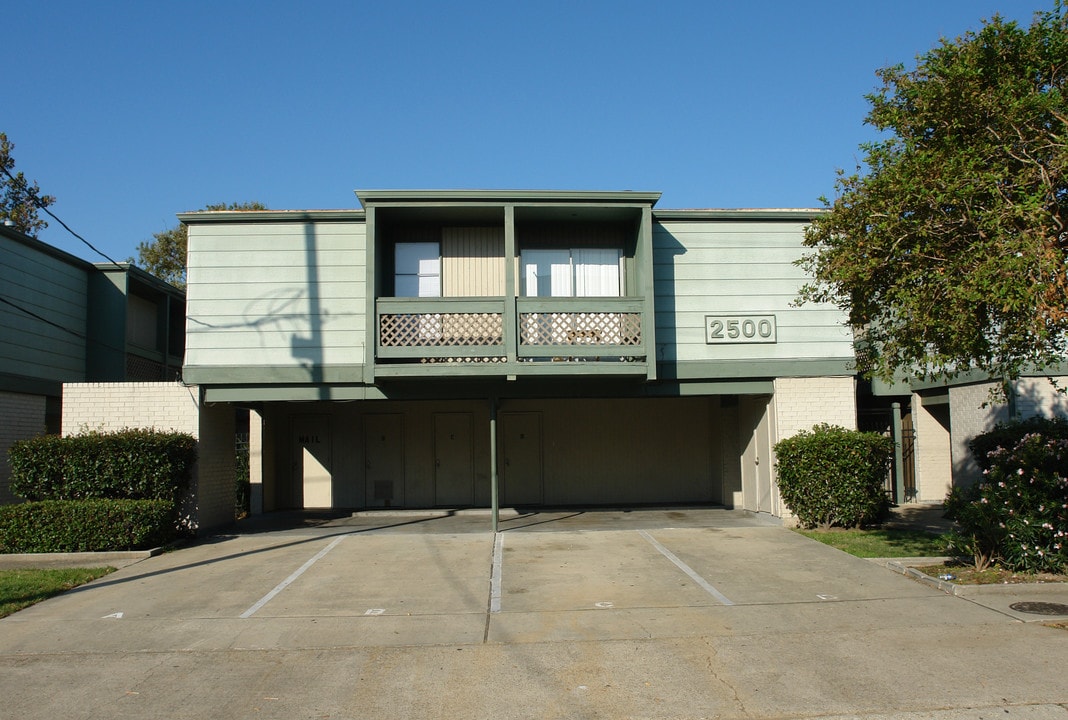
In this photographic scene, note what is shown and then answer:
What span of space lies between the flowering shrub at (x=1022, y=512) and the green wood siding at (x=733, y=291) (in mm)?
4871

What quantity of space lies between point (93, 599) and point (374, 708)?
17.6 ft

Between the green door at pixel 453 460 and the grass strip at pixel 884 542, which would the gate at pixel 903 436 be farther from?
the green door at pixel 453 460

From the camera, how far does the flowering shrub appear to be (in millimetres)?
9117

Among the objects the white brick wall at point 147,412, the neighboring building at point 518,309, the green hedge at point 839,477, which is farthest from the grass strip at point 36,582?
the green hedge at point 839,477

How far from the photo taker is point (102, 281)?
18.4m

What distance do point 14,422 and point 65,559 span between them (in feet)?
16.7

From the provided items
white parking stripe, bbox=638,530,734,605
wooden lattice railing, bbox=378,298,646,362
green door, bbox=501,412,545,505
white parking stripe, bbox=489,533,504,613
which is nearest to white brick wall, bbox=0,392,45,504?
wooden lattice railing, bbox=378,298,646,362

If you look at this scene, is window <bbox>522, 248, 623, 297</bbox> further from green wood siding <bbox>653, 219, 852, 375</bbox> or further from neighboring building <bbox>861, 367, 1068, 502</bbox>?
neighboring building <bbox>861, 367, 1068, 502</bbox>

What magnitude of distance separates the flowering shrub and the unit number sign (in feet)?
16.5

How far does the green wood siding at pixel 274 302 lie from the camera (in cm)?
1395

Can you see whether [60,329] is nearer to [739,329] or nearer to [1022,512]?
[739,329]

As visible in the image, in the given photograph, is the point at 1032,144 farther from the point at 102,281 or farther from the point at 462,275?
the point at 102,281

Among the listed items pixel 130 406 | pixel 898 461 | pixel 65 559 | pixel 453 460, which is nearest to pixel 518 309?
pixel 453 460

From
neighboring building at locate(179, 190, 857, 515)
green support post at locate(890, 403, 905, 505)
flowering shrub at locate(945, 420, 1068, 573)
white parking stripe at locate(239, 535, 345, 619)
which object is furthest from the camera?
green support post at locate(890, 403, 905, 505)
